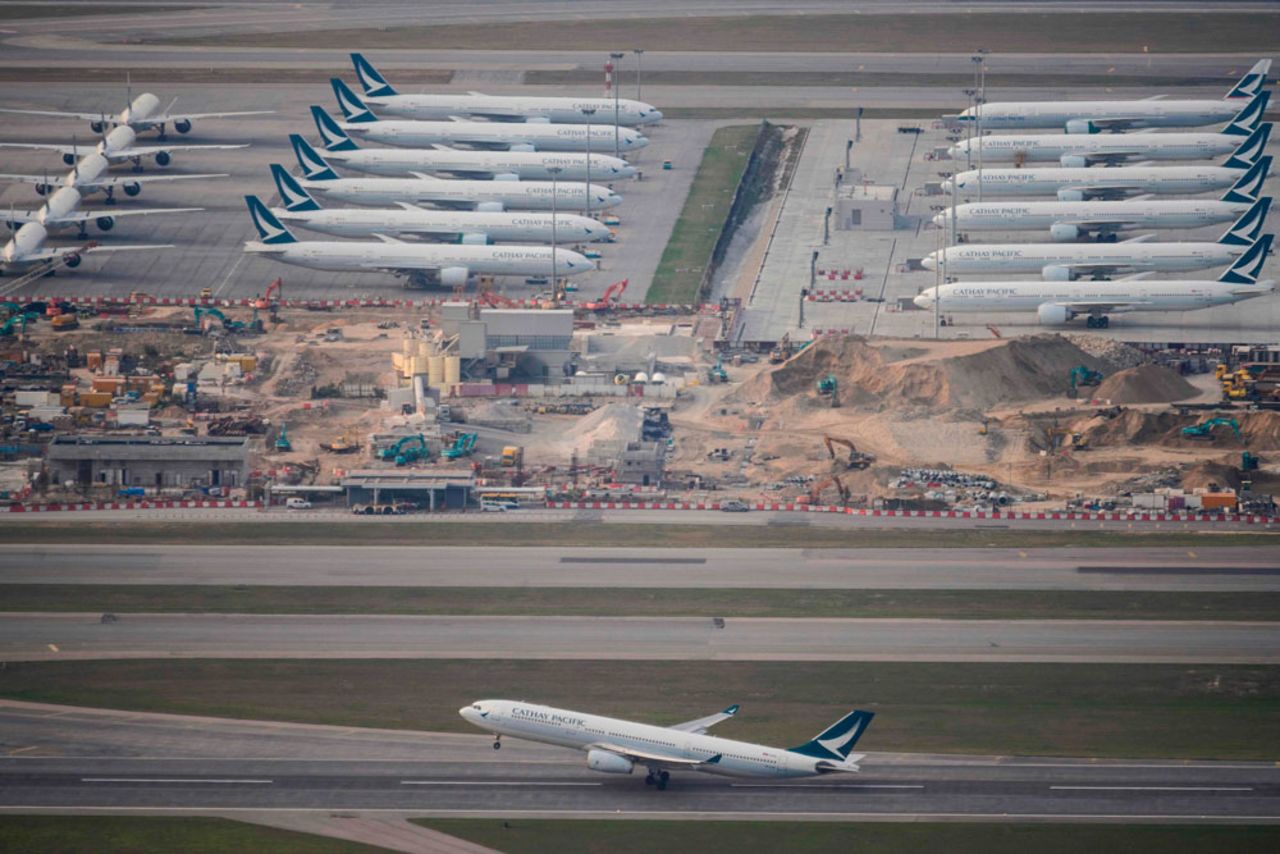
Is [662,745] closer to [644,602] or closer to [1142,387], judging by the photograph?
[644,602]

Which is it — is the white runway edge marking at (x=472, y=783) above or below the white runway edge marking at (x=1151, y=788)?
below

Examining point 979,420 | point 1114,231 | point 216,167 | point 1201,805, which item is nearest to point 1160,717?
point 1201,805

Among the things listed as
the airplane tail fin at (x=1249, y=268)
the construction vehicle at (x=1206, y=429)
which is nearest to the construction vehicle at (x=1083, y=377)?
the construction vehicle at (x=1206, y=429)

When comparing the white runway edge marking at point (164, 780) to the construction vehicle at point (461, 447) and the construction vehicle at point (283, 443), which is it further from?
the construction vehicle at point (283, 443)

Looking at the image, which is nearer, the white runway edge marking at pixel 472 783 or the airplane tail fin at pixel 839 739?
the airplane tail fin at pixel 839 739

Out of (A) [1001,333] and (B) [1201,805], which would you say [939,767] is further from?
(A) [1001,333]

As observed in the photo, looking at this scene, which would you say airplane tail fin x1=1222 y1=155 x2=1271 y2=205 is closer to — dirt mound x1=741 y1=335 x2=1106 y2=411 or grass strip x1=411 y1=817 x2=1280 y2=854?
dirt mound x1=741 y1=335 x2=1106 y2=411
